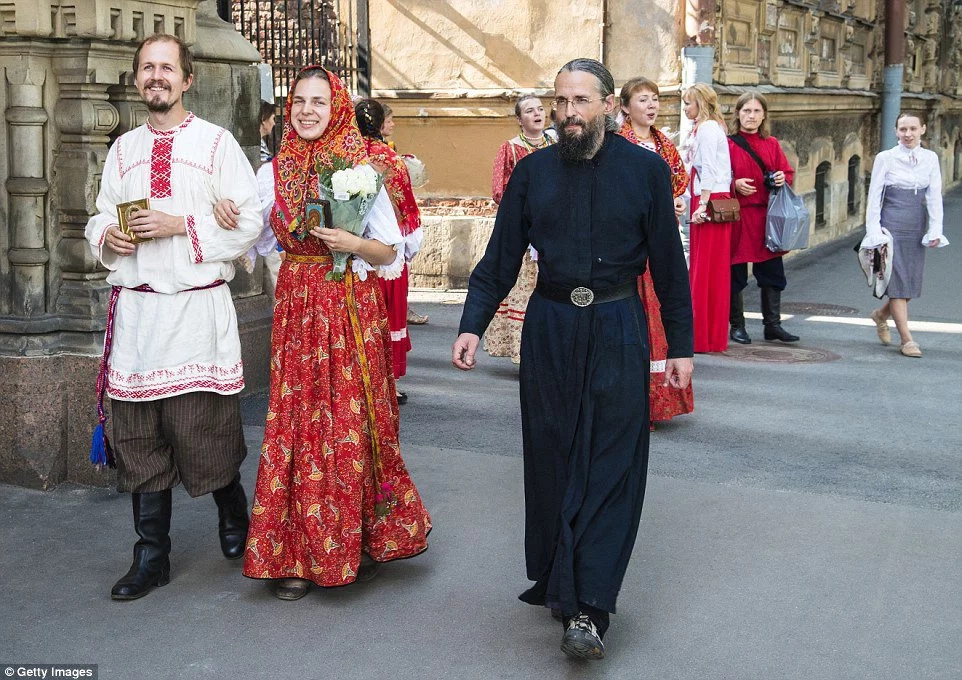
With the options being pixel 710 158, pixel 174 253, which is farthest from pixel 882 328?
pixel 174 253

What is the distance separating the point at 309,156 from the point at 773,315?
6187mm

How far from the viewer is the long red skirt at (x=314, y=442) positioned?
488 centimetres

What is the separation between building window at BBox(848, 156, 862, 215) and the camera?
1928 cm

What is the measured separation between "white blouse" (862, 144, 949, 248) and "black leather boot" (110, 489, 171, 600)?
6159 millimetres

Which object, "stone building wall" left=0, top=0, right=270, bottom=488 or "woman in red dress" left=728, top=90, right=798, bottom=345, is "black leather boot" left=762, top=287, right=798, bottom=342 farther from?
"stone building wall" left=0, top=0, right=270, bottom=488

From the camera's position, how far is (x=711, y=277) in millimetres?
9750

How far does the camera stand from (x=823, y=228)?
57.9 feet

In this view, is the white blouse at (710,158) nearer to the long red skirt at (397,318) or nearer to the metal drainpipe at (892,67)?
the long red skirt at (397,318)

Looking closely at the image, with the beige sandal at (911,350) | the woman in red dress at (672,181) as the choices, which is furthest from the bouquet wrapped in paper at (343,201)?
the beige sandal at (911,350)

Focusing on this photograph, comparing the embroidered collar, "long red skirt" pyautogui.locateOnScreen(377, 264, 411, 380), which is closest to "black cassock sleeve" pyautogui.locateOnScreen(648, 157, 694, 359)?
the embroidered collar

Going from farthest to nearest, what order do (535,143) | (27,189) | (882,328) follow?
(882,328) < (535,143) < (27,189)

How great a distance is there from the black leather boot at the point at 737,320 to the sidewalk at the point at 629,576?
94.1 inches

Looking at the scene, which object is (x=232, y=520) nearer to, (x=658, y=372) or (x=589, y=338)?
(x=589, y=338)

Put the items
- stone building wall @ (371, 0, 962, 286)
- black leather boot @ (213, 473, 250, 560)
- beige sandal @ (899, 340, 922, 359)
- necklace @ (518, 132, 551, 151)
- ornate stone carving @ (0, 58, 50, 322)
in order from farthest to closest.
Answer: stone building wall @ (371, 0, 962, 286) → beige sandal @ (899, 340, 922, 359) → necklace @ (518, 132, 551, 151) → ornate stone carving @ (0, 58, 50, 322) → black leather boot @ (213, 473, 250, 560)
